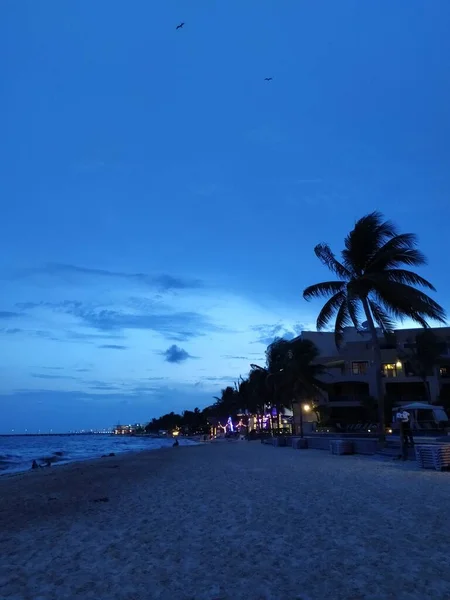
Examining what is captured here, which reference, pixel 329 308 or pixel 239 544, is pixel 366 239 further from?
pixel 239 544

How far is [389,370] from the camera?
177 feet

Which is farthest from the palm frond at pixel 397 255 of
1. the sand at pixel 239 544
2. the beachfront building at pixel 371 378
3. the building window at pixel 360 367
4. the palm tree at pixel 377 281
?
the building window at pixel 360 367

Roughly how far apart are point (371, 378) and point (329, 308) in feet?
102

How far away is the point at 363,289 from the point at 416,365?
2828cm

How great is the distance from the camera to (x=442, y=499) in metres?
9.70

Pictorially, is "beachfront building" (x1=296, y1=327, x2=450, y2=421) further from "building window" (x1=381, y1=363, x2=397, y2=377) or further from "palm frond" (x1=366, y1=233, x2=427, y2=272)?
"palm frond" (x1=366, y1=233, x2=427, y2=272)

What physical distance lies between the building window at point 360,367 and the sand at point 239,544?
142 ft

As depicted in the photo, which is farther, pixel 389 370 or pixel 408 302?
pixel 389 370

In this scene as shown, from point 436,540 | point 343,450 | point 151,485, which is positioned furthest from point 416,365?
point 436,540

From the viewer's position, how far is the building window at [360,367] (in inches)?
2154

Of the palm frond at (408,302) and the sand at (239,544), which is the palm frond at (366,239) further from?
the sand at (239,544)

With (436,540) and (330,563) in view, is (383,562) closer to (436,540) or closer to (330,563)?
(330,563)

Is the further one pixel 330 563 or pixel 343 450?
pixel 343 450

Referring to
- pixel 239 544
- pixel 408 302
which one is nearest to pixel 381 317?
pixel 408 302
